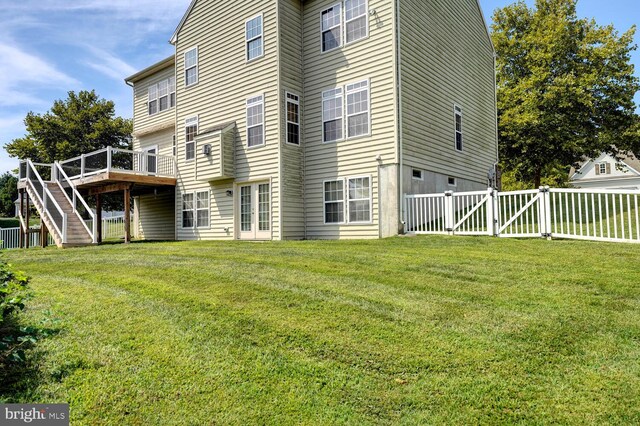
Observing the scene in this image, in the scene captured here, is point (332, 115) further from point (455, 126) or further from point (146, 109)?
point (146, 109)

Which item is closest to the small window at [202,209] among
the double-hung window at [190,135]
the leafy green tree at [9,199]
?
the double-hung window at [190,135]

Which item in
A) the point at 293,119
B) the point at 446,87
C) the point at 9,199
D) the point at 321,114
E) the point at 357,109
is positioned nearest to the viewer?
the point at 357,109

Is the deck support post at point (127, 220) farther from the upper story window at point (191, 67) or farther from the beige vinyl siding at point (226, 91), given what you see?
the upper story window at point (191, 67)

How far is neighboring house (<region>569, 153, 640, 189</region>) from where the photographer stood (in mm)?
37831

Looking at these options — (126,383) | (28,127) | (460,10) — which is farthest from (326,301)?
(28,127)

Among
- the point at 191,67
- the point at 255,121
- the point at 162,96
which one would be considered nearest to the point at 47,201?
the point at 162,96

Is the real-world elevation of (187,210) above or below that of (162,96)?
below

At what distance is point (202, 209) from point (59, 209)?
4796 mm

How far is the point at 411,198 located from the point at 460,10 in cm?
888

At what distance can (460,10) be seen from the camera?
51.1 ft

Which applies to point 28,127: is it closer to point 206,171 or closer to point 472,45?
point 206,171

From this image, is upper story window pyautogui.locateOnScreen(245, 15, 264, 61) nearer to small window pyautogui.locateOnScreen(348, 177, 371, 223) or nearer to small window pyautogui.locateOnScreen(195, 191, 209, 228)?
small window pyautogui.locateOnScreen(195, 191, 209, 228)

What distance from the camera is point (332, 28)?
13156 millimetres

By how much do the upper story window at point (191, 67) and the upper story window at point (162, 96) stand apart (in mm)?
2589
